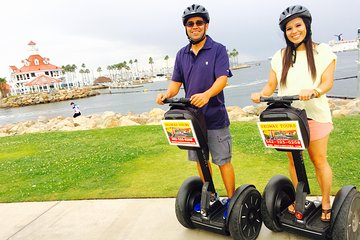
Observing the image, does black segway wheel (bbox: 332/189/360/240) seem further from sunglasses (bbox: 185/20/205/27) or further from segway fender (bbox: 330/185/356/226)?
sunglasses (bbox: 185/20/205/27)

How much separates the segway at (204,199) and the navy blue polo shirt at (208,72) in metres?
0.21

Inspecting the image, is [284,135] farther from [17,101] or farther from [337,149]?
[17,101]

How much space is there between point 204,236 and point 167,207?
2.65ft

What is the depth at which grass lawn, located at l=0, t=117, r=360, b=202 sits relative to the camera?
446cm

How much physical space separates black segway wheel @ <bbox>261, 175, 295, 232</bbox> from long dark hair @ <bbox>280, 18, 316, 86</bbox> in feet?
2.97

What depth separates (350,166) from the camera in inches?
175

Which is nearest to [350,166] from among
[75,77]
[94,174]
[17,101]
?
[94,174]

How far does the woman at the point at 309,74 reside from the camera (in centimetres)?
249

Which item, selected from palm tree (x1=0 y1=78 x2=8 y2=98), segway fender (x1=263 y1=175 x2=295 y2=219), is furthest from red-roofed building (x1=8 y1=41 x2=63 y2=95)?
segway fender (x1=263 y1=175 x2=295 y2=219)

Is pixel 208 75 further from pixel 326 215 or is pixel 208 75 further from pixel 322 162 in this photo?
pixel 326 215

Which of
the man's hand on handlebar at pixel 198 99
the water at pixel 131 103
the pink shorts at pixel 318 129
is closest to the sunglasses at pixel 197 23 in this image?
the man's hand on handlebar at pixel 198 99

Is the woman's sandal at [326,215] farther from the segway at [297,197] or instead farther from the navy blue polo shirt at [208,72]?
the navy blue polo shirt at [208,72]

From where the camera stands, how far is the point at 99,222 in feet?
12.0

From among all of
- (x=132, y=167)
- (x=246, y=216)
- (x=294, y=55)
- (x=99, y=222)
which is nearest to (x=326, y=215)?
(x=246, y=216)
